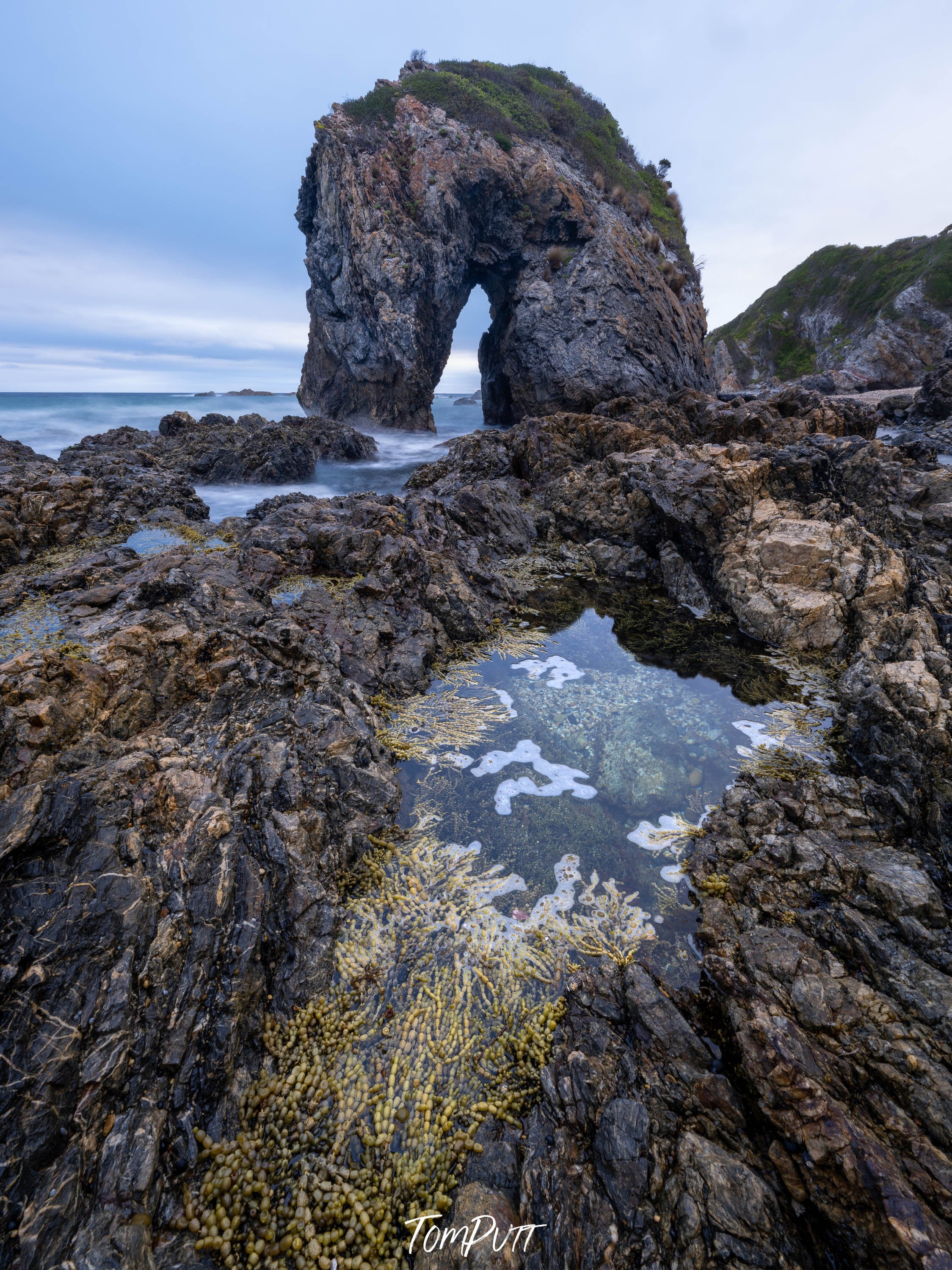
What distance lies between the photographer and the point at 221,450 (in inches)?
1275

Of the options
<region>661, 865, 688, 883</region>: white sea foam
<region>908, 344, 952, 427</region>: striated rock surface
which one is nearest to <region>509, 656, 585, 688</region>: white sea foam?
<region>661, 865, 688, 883</region>: white sea foam

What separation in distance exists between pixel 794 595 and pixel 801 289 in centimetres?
9759

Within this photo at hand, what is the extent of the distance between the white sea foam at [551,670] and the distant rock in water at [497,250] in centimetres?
3250

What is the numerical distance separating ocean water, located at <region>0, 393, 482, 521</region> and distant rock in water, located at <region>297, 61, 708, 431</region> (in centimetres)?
902

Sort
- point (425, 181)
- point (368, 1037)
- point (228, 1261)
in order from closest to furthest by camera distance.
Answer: point (228, 1261) < point (368, 1037) < point (425, 181)

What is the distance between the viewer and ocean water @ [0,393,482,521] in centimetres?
3100

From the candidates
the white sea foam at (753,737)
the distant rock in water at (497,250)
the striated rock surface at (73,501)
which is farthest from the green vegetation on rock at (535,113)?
the white sea foam at (753,737)

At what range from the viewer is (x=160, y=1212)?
13.6 feet

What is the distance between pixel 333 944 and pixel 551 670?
884 centimetres

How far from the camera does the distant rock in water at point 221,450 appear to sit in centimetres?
3117

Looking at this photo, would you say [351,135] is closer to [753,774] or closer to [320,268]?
[320,268]

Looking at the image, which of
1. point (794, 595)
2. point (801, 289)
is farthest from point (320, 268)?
point (801, 289)
